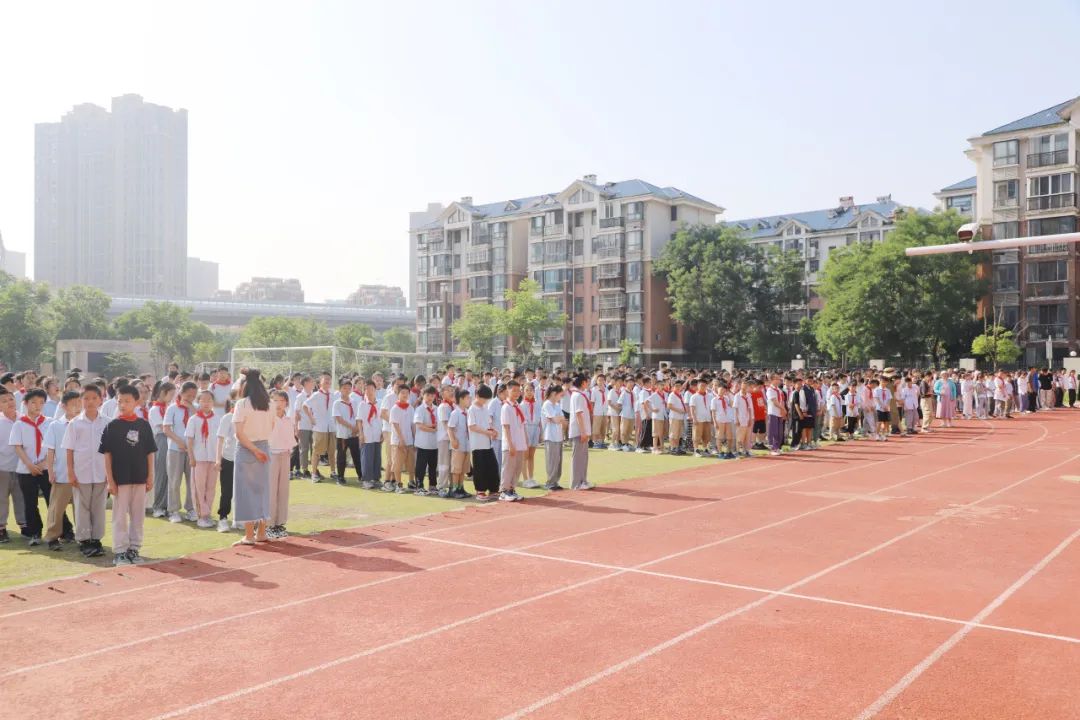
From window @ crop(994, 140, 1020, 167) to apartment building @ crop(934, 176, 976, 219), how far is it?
5753 millimetres

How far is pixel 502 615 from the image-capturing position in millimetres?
7523

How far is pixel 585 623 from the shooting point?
7270 mm

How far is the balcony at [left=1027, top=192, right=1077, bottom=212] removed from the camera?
49188mm

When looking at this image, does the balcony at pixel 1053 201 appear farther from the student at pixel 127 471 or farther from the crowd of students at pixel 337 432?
the student at pixel 127 471

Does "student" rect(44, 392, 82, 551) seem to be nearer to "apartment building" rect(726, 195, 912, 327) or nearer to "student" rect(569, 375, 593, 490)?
"student" rect(569, 375, 593, 490)

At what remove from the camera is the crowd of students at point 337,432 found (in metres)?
9.70

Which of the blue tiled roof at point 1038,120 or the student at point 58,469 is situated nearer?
the student at point 58,469

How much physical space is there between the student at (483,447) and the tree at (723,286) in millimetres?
44865

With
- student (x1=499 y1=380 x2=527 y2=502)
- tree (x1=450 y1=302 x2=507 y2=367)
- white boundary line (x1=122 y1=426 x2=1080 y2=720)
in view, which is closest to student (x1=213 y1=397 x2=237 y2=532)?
student (x1=499 y1=380 x2=527 y2=502)

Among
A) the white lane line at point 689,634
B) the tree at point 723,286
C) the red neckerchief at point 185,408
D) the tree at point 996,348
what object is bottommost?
the white lane line at point 689,634

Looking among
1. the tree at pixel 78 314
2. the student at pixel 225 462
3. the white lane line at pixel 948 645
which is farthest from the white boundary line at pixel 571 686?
the tree at pixel 78 314

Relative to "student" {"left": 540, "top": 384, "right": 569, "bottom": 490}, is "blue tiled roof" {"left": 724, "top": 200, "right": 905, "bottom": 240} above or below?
above

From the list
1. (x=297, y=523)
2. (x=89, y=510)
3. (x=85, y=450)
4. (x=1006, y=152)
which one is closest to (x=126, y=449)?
(x=85, y=450)

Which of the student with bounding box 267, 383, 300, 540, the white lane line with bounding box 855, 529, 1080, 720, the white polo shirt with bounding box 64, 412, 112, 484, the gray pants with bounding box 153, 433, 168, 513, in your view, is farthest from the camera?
the gray pants with bounding box 153, 433, 168, 513
